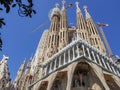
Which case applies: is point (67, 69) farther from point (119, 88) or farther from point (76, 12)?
point (76, 12)

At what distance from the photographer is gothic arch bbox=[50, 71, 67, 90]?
1956 cm

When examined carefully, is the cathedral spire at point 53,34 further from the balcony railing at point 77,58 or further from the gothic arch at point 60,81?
the gothic arch at point 60,81

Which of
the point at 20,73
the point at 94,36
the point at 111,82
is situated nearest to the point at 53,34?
the point at 94,36

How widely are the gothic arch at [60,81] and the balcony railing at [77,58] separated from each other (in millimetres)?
701

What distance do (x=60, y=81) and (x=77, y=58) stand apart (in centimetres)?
279

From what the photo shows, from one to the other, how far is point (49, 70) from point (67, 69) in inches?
86.5

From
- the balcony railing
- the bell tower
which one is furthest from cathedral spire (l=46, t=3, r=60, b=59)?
the balcony railing

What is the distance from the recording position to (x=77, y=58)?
62.8 feet

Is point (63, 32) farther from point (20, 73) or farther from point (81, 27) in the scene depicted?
point (20, 73)

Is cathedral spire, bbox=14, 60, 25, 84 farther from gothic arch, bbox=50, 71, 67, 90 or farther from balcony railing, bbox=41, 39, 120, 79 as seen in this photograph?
gothic arch, bbox=50, 71, 67, 90

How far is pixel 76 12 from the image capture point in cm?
4025

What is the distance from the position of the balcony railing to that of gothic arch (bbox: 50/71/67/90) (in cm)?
70

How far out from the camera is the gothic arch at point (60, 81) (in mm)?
19556

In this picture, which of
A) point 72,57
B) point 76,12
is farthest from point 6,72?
point 76,12
